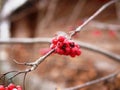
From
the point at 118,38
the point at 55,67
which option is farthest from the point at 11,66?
the point at 118,38

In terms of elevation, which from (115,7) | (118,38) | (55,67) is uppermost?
(115,7)

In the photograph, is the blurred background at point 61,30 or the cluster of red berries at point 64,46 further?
the blurred background at point 61,30

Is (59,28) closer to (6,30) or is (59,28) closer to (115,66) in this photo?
(6,30)

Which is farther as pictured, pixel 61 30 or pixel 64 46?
pixel 61 30

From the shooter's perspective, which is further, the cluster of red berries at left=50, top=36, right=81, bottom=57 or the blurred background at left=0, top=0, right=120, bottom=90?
the blurred background at left=0, top=0, right=120, bottom=90

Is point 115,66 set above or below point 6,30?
below
